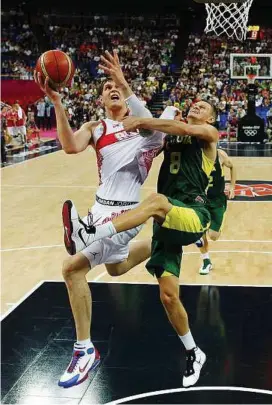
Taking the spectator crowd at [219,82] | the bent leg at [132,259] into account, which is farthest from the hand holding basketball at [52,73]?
the spectator crowd at [219,82]

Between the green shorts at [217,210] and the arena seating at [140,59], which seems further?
the arena seating at [140,59]

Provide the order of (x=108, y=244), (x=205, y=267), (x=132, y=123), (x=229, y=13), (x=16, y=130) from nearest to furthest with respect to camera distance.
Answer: (x=132, y=123), (x=108, y=244), (x=205, y=267), (x=229, y=13), (x=16, y=130)

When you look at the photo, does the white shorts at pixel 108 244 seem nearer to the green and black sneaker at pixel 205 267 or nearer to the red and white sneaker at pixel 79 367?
the red and white sneaker at pixel 79 367

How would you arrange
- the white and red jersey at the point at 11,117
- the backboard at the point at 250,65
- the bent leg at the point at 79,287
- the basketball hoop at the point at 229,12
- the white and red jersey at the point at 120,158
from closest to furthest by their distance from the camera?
the bent leg at the point at 79,287 → the white and red jersey at the point at 120,158 → the basketball hoop at the point at 229,12 → the white and red jersey at the point at 11,117 → the backboard at the point at 250,65

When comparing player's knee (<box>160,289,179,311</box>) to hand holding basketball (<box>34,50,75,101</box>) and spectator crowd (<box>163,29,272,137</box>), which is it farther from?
spectator crowd (<box>163,29,272,137</box>)

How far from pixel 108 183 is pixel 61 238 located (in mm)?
4672

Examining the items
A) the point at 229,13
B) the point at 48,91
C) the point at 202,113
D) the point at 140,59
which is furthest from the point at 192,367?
the point at 140,59

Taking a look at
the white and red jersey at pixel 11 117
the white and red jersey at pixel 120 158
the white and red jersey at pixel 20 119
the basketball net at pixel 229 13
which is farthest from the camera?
the white and red jersey at pixel 20 119

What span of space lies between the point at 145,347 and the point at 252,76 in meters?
16.9

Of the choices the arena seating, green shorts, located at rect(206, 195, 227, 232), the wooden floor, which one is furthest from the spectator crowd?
green shorts, located at rect(206, 195, 227, 232)

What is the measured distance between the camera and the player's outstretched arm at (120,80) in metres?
4.23

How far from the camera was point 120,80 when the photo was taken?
424cm

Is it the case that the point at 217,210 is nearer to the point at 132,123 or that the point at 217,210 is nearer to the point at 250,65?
the point at 132,123

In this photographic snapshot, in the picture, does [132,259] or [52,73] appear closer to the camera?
[52,73]
